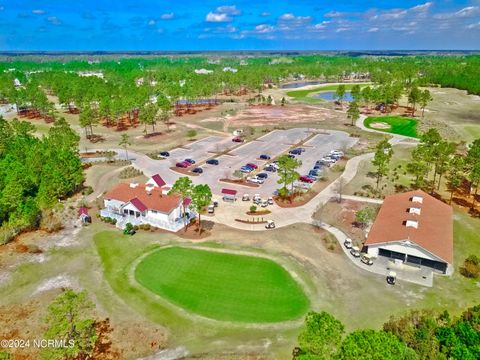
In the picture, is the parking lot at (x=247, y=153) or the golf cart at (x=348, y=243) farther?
the parking lot at (x=247, y=153)

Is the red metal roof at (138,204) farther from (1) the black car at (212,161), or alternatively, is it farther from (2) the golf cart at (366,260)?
(2) the golf cart at (366,260)

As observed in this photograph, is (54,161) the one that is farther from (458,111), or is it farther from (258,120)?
(458,111)

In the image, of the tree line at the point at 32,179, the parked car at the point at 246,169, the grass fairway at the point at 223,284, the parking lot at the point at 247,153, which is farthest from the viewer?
the parked car at the point at 246,169

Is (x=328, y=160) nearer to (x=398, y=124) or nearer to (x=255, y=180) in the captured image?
(x=255, y=180)

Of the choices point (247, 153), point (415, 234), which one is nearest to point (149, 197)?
point (415, 234)

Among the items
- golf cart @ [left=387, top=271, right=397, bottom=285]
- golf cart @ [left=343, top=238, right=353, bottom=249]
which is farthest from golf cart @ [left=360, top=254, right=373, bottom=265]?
golf cart @ [left=387, top=271, right=397, bottom=285]

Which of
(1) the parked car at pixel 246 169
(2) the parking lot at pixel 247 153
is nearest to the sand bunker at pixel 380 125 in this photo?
(2) the parking lot at pixel 247 153

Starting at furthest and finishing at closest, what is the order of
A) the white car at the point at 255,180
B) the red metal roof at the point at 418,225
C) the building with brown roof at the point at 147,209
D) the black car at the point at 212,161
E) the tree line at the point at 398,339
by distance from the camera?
the black car at the point at 212,161 → the white car at the point at 255,180 → the building with brown roof at the point at 147,209 → the red metal roof at the point at 418,225 → the tree line at the point at 398,339
